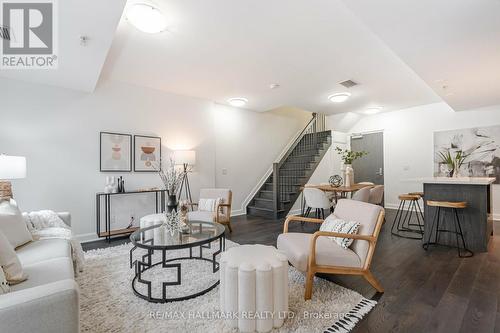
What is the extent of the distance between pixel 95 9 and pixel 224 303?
263 centimetres

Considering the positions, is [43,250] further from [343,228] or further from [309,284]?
[343,228]

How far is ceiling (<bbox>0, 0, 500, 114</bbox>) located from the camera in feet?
6.92

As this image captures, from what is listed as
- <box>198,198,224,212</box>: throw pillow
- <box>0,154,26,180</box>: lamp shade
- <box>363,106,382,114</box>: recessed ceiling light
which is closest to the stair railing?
<box>363,106,382,114</box>: recessed ceiling light

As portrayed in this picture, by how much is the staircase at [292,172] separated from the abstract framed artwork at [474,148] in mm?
2700

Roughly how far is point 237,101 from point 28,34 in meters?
3.52

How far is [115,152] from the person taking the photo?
4.06 m

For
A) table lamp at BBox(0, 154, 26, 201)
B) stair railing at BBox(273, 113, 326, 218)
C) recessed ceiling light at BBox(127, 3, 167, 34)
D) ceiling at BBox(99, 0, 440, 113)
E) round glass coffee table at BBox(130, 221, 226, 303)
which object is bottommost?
round glass coffee table at BBox(130, 221, 226, 303)

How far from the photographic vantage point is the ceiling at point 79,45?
76.4 inches

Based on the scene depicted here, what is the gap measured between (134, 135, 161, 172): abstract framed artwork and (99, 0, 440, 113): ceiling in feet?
3.35

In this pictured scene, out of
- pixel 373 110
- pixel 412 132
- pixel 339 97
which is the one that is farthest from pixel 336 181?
pixel 412 132

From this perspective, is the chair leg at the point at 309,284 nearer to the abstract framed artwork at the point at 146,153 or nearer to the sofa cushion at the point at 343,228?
the sofa cushion at the point at 343,228

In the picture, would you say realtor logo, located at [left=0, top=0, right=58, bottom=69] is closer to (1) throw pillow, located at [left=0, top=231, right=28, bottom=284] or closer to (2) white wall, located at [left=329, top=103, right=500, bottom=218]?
(1) throw pillow, located at [left=0, top=231, right=28, bottom=284]

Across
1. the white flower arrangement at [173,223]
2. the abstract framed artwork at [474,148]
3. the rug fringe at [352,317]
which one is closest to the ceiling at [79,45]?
the white flower arrangement at [173,223]

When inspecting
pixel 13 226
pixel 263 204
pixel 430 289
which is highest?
pixel 13 226
